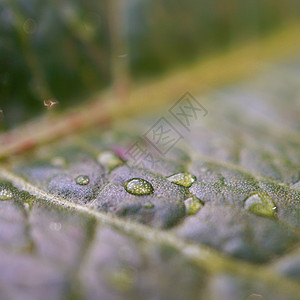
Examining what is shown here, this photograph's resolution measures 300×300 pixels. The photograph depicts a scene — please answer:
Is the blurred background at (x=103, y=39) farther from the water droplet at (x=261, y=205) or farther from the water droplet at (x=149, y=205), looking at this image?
the water droplet at (x=261, y=205)

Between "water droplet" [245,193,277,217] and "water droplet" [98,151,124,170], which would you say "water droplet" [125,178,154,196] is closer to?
"water droplet" [98,151,124,170]

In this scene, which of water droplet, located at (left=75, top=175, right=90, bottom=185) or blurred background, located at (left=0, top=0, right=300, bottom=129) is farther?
blurred background, located at (left=0, top=0, right=300, bottom=129)

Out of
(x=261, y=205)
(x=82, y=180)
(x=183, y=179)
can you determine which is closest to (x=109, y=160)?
(x=82, y=180)

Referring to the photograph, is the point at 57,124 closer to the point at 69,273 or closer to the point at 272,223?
the point at 69,273

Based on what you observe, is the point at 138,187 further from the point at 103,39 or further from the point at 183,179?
the point at 103,39

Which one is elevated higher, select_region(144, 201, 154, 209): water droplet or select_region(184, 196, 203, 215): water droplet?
select_region(144, 201, 154, 209): water droplet

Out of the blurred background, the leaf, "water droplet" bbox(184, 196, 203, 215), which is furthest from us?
the blurred background

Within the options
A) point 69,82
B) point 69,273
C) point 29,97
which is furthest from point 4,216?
point 69,82

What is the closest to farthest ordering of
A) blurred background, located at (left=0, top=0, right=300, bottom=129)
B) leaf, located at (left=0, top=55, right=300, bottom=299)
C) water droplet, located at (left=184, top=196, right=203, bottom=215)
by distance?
leaf, located at (left=0, top=55, right=300, bottom=299), water droplet, located at (left=184, top=196, right=203, bottom=215), blurred background, located at (left=0, top=0, right=300, bottom=129)

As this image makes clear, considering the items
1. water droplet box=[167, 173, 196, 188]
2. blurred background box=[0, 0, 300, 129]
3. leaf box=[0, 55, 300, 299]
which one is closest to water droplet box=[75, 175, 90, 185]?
leaf box=[0, 55, 300, 299]
